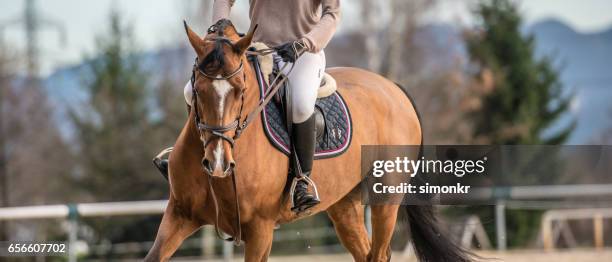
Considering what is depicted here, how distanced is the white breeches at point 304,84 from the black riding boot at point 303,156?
62mm

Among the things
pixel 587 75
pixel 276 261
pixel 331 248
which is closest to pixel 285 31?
pixel 276 261

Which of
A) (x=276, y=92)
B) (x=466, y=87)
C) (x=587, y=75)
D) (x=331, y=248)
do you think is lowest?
(x=331, y=248)

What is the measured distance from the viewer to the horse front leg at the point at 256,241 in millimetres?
5652

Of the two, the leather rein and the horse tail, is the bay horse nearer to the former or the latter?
the leather rein

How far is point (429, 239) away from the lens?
25.2 ft

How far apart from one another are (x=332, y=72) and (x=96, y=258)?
10.8 m

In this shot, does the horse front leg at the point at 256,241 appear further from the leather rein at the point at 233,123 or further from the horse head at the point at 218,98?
the horse head at the point at 218,98

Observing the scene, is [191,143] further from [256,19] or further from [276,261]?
[276,261]

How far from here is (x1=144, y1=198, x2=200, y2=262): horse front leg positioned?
5465 millimetres

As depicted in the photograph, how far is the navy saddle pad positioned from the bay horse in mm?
62

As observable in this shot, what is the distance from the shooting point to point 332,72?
25.1ft

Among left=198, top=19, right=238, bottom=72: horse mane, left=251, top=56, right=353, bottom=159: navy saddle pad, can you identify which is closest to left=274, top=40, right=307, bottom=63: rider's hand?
left=251, top=56, right=353, bottom=159: navy saddle pad

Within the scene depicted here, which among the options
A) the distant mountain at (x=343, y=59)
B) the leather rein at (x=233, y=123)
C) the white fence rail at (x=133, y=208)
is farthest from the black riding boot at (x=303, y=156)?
the distant mountain at (x=343, y=59)

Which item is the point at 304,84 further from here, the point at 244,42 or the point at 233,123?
the point at 233,123
